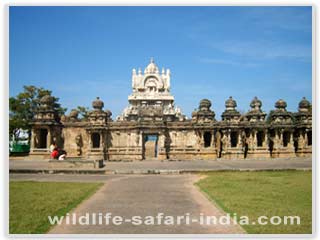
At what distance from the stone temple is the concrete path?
18.5 m

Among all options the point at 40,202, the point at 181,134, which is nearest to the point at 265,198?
the point at 40,202

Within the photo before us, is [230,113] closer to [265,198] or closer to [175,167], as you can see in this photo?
[175,167]

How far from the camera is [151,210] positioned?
10.4 meters

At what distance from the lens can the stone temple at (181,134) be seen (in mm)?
35531

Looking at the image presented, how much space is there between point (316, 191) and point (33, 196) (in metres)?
8.98

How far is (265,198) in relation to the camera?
39.3 ft

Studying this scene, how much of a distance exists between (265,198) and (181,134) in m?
24.3

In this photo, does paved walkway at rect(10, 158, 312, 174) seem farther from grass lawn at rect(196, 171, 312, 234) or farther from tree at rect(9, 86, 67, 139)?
tree at rect(9, 86, 67, 139)

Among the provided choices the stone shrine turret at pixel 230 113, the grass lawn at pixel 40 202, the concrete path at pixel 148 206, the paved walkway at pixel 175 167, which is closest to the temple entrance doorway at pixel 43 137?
the paved walkway at pixel 175 167

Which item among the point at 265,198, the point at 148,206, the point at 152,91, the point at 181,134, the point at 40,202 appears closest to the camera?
the point at 148,206

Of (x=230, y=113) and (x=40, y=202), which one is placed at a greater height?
(x=230, y=113)

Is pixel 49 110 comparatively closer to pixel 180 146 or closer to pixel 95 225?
pixel 180 146

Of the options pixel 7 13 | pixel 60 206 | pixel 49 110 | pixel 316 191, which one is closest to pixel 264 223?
pixel 316 191

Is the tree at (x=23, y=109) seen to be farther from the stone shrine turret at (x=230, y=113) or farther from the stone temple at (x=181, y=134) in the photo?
the stone shrine turret at (x=230, y=113)
